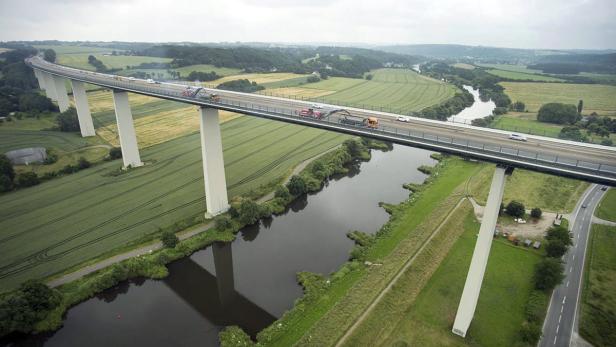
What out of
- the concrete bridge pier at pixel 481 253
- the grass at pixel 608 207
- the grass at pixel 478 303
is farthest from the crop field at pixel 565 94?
the concrete bridge pier at pixel 481 253

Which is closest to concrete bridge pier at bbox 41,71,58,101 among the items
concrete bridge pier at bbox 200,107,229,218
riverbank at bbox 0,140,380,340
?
concrete bridge pier at bbox 200,107,229,218

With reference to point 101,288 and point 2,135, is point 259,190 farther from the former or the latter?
point 2,135

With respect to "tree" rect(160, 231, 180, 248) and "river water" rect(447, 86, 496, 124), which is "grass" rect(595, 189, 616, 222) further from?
"tree" rect(160, 231, 180, 248)

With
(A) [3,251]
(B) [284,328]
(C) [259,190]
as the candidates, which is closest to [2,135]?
(A) [3,251]

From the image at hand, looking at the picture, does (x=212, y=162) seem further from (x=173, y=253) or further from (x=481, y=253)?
(x=481, y=253)

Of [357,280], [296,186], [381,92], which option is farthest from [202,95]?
[381,92]

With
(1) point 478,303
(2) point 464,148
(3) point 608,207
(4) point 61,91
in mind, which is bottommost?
(1) point 478,303

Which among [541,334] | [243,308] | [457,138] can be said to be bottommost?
[243,308]
